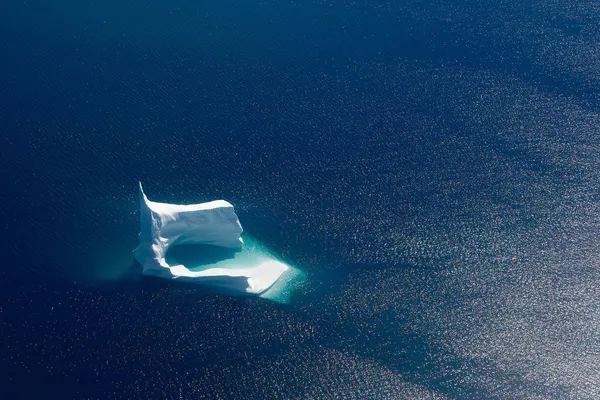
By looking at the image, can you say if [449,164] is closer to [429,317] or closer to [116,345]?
[429,317]

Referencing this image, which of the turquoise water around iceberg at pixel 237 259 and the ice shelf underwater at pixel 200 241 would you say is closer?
the ice shelf underwater at pixel 200 241

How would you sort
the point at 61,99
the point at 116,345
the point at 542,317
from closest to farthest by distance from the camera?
the point at 116,345, the point at 542,317, the point at 61,99

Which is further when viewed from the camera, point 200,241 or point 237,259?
point 200,241

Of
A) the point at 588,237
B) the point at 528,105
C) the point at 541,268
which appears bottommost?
the point at 541,268

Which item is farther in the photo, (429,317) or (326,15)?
(326,15)

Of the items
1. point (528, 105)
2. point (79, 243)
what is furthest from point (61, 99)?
point (528, 105)

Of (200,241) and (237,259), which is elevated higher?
(200,241)

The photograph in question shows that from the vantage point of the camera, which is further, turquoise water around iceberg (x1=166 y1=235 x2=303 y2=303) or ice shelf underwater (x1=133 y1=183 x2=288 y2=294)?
turquoise water around iceberg (x1=166 y1=235 x2=303 y2=303)

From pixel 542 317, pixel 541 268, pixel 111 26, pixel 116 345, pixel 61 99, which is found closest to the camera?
pixel 116 345
